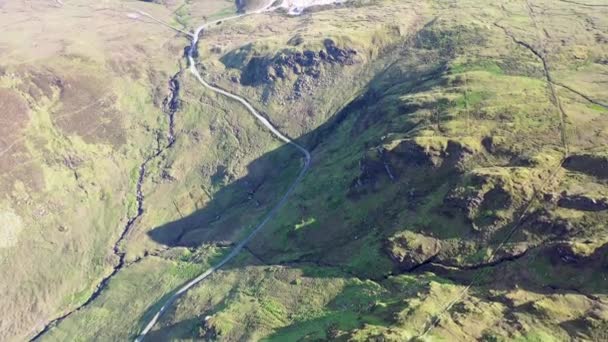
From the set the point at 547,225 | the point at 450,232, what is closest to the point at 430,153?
the point at 450,232

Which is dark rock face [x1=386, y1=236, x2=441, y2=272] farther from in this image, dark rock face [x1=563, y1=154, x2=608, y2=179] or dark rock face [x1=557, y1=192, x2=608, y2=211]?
dark rock face [x1=563, y1=154, x2=608, y2=179]

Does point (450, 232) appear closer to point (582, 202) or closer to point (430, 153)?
point (430, 153)

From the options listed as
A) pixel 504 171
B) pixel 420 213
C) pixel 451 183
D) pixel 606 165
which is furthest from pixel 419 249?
pixel 606 165

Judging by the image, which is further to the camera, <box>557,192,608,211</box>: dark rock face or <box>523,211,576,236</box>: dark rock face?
<box>523,211,576,236</box>: dark rock face

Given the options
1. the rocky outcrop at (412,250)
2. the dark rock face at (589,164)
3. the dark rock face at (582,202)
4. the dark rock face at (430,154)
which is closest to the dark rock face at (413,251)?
the rocky outcrop at (412,250)

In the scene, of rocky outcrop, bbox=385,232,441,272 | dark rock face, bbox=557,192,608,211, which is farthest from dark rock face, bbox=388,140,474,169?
dark rock face, bbox=557,192,608,211

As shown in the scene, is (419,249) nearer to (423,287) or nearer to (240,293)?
(423,287)
